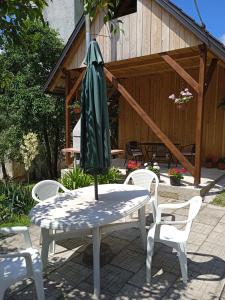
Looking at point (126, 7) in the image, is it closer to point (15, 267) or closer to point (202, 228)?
point (202, 228)

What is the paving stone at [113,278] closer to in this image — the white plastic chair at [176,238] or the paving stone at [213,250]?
the white plastic chair at [176,238]

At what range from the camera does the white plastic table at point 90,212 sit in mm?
2602

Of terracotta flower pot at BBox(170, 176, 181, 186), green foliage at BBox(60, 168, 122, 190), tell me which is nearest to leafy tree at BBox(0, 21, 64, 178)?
green foliage at BBox(60, 168, 122, 190)

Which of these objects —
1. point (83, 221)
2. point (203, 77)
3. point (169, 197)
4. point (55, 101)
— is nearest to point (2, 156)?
point (55, 101)

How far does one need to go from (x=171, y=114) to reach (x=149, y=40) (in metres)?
3.11

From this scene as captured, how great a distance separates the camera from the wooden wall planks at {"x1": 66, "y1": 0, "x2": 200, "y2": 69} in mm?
5789

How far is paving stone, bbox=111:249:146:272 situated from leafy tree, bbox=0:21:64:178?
7558 mm

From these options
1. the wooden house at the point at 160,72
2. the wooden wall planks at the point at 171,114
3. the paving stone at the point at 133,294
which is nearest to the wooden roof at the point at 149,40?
the wooden house at the point at 160,72

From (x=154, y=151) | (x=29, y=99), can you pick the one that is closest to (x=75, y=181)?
(x=154, y=151)

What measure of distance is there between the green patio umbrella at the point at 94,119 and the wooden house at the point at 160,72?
3.07 metres

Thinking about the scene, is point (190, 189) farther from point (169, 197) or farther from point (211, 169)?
point (211, 169)

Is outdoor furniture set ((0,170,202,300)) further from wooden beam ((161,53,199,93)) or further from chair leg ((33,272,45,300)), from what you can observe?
wooden beam ((161,53,199,93))

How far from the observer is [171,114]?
8766 millimetres

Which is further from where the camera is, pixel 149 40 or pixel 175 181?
pixel 149 40
